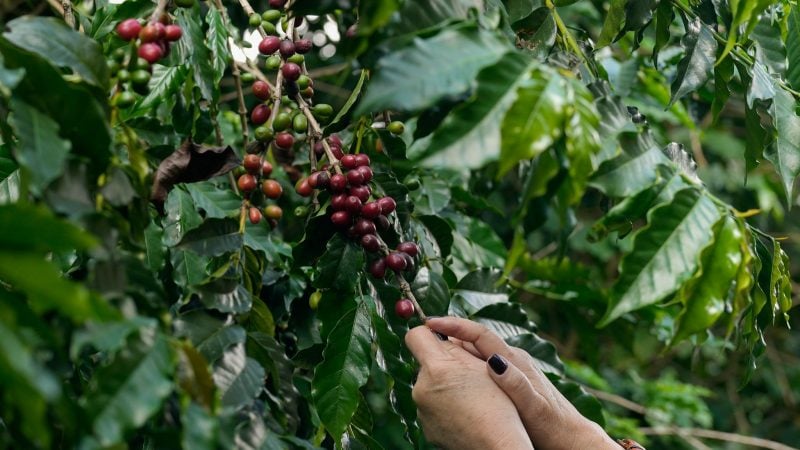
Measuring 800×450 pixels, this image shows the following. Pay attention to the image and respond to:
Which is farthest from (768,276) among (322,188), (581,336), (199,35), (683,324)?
(581,336)

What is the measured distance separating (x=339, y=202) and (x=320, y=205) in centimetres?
8

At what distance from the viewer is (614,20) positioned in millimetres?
1253

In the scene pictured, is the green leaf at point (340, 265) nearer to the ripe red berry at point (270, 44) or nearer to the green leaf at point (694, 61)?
the ripe red berry at point (270, 44)

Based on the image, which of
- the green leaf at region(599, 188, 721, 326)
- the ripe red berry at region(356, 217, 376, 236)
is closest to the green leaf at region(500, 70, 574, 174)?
the green leaf at region(599, 188, 721, 326)

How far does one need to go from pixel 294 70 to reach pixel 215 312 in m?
0.41

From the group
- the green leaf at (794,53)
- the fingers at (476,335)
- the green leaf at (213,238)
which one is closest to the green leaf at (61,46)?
the green leaf at (213,238)

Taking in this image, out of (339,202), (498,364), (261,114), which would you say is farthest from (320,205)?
(498,364)

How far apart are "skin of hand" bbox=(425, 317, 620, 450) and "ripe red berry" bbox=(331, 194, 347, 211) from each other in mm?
183

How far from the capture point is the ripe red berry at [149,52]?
0.95 meters

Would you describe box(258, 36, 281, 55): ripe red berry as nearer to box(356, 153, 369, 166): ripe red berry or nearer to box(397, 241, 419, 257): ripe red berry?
box(356, 153, 369, 166): ripe red berry

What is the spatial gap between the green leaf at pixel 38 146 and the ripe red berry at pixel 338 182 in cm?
42

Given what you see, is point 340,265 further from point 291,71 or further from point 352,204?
point 291,71

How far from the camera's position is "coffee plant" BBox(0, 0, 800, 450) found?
71 centimetres

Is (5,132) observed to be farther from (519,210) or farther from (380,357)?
Result: (519,210)
